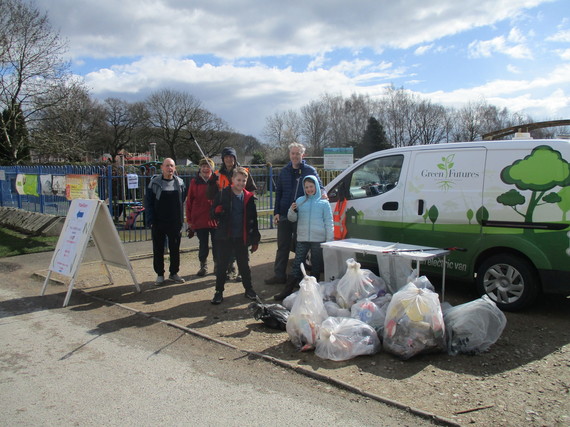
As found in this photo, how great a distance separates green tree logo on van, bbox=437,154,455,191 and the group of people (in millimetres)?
1531

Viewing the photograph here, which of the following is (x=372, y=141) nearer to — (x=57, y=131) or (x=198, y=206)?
(x=57, y=131)

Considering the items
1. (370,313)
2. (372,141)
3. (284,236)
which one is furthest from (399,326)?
(372,141)

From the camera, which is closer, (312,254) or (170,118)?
(312,254)

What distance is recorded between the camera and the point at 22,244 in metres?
10.4

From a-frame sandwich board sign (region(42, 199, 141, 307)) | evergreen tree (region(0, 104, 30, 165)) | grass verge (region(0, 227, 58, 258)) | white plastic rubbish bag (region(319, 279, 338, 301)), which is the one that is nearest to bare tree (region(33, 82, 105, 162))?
evergreen tree (region(0, 104, 30, 165))

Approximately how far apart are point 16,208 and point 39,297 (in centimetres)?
941

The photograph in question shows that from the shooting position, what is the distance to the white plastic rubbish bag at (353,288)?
4844 mm

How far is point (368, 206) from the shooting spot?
6656mm

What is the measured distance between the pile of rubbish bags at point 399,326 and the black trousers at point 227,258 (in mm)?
1535

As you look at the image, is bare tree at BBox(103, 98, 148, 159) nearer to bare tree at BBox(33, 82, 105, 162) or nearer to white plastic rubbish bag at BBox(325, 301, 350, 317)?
bare tree at BBox(33, 82, 105, 162)

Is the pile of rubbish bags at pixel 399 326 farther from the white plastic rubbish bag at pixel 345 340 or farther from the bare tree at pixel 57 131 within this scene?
the bare tree at pixel 57 131

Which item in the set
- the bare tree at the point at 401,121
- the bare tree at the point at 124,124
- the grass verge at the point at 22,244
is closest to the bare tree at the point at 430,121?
the bare tree at the point at 401,121

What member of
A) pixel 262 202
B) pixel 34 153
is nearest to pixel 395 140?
pixel 34 153

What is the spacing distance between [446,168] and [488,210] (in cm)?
77
